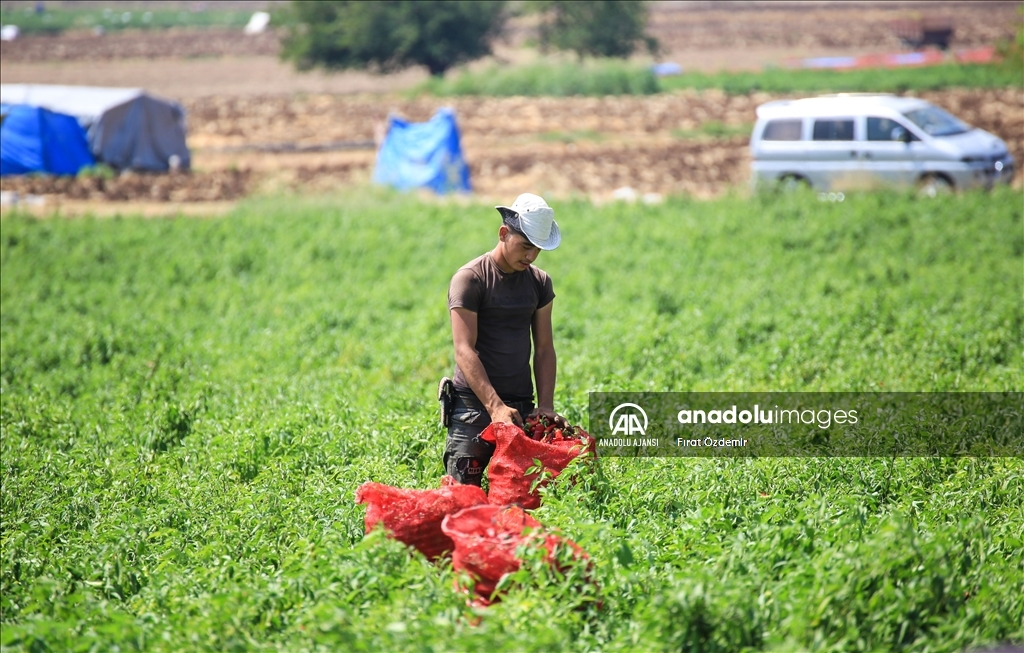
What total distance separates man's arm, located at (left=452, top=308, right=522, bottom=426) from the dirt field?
1445 centimetres

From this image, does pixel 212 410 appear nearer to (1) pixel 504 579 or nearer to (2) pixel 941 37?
(1) pixel 504 579

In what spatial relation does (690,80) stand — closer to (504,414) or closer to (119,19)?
(119,19)

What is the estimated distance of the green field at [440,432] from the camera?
3965 millimetres

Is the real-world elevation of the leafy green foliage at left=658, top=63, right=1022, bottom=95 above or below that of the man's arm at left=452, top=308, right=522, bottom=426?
below

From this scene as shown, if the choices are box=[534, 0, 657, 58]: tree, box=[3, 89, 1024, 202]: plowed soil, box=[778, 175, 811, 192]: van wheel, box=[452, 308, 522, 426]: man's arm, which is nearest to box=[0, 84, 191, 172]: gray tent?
box=[3, 89, 1024, 202]: plowed soil

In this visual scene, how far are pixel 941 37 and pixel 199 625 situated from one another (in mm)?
54374

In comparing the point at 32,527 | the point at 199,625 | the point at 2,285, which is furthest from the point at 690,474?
the point at 2,285

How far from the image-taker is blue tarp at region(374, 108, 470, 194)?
68.5 feet

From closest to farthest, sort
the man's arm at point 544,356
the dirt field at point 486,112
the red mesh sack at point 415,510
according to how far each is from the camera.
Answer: the red mesh sack at point 415,510 < the man's arm at point 544,356 < the dirt field at point 486,112

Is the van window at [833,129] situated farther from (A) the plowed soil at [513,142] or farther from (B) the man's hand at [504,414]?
(B) the man's hand at [504,414]

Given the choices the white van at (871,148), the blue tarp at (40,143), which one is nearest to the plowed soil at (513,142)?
the blue tarp at (40,143)

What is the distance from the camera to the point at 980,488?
5395mm

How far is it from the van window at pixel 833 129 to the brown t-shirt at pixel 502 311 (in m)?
14.2

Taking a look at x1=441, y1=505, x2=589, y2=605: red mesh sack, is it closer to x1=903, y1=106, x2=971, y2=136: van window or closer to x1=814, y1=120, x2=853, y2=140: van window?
x1=814, y1=120, x2=853, y2=140: van window
